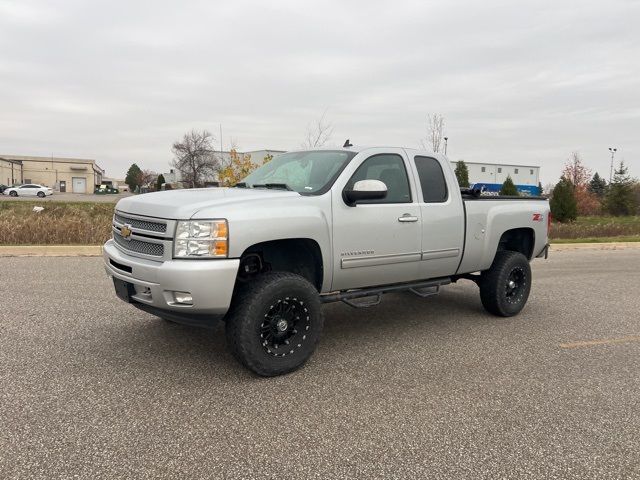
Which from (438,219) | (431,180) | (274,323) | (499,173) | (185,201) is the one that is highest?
Result: (499,173)

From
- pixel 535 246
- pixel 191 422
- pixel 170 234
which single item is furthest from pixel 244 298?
pixel 535 246

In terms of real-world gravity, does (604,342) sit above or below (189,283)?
below

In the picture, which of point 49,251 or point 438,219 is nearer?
point 438,219

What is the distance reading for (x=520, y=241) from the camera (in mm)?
6730

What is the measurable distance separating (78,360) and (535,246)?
5.53 m

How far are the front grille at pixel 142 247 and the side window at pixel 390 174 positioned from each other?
196 cm

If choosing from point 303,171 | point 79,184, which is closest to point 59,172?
point 79,184

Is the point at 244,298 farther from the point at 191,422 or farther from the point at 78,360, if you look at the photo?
the point at 78,360

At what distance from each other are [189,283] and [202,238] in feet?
1.13

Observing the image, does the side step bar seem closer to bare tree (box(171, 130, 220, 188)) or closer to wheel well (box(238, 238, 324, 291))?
wheel well (box(238, 238, 324, 291))

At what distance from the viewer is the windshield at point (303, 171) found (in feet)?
15.2

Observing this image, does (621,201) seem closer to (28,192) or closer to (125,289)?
(125,289)

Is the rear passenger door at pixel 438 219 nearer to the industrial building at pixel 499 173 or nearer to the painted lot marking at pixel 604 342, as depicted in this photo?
the painted lot marking at pixel 604 342

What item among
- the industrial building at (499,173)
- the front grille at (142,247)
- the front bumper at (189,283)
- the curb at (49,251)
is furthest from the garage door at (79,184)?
the front bumper at (189,283)
